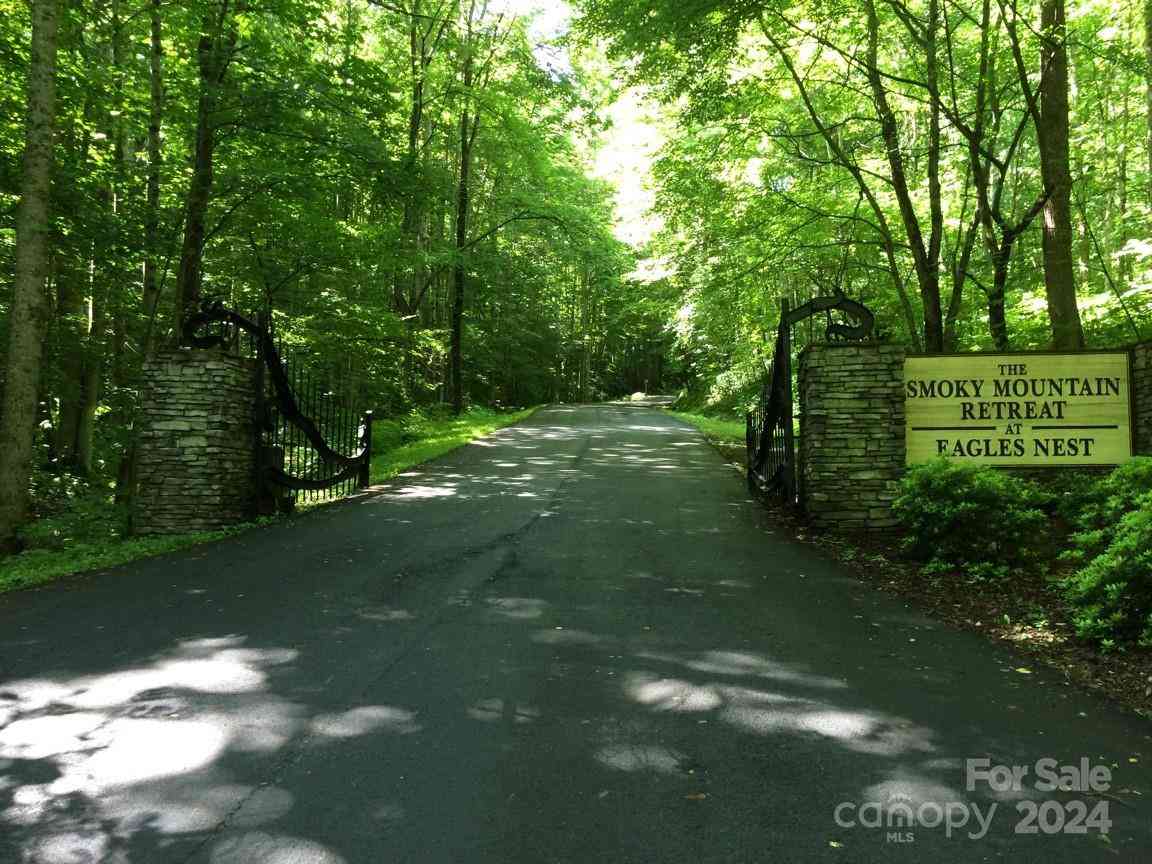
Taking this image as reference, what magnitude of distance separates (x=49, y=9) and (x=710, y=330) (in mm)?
18969

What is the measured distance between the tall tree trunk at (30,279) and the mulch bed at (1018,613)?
862 centimetres

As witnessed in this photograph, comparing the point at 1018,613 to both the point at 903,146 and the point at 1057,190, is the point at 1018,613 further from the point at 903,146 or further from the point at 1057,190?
the point at 903,146

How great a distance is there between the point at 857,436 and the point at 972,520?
6.23ft

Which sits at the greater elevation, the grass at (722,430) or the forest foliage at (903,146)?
the forest foliage at (903,146)

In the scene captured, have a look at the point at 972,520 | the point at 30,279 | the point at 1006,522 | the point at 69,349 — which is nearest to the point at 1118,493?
the point at 1006,522

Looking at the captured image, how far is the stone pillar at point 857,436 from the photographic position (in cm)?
812

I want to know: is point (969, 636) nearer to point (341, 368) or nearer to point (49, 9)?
point (49, 9)

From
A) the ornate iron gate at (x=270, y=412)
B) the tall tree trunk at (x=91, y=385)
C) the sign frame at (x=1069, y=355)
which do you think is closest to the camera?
the sign frame at (x=1069, y=355)

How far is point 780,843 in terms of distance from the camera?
260cm

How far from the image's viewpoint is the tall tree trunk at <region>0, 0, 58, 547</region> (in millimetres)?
8031

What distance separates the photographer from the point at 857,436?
814 centimetres

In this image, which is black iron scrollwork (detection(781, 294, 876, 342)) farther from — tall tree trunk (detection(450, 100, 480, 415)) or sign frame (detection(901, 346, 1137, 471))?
tall tree trunk (detection(450, 100, 480, 415))

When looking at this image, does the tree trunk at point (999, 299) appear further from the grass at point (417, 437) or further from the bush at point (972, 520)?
the grass at point (417, 437)

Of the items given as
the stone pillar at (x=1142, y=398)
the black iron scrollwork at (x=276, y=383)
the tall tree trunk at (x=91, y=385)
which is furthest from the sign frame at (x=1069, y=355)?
the tall tree trunk at (x=91, y=385)
